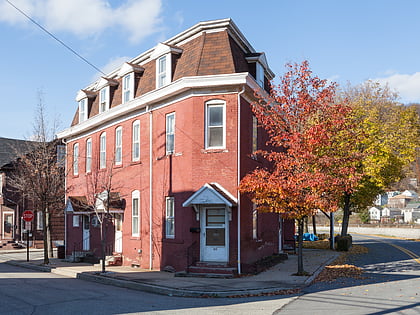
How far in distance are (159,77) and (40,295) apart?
11.1 metres

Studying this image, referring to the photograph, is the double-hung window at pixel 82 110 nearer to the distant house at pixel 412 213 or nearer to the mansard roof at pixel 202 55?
the mansard roof at pixel 202 55

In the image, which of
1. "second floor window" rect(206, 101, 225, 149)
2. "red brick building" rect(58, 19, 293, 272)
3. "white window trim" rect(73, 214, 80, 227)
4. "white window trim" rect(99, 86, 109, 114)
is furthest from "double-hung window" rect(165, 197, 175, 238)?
"white window trim" rect(73, 214, 80, 227)

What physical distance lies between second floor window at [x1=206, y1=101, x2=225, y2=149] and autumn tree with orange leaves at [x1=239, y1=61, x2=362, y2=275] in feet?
4.80

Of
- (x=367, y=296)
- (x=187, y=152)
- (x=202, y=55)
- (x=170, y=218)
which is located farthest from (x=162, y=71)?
(x=367, y=296)

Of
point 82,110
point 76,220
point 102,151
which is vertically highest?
point 82,110

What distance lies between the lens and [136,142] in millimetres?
22766

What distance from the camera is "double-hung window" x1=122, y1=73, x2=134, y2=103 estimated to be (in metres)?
23.2

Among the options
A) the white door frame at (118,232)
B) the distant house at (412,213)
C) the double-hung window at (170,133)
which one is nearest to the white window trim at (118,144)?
the white door frame at (118,232)

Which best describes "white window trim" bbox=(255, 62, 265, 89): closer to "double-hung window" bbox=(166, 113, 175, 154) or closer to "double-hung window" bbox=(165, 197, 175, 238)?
"double-hung window" bbox=(166, 113, 175, 154)

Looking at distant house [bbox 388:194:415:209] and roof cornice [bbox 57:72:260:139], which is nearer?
roof cornice [bbox 57:72:260:139]

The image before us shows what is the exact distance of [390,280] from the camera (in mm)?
16250

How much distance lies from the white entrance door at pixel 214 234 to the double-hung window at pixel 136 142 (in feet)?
19.4

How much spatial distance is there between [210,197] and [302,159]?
3747 millimetres

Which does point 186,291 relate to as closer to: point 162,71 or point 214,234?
point 214,234
